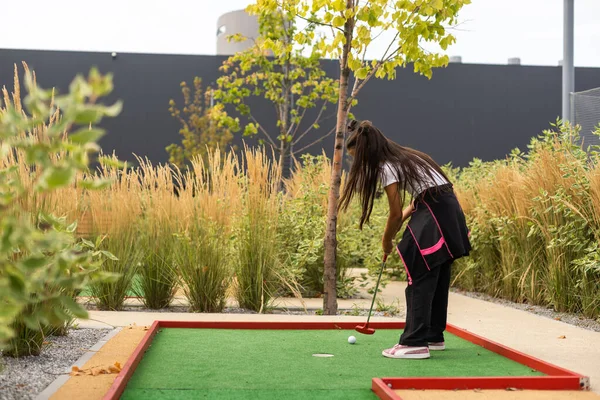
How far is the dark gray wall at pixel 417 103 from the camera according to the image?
19.2 metres

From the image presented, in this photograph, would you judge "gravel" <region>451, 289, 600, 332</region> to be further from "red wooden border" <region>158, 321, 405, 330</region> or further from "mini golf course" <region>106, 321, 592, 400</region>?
"red wooden border" <region>158, 321, 405, 330</region>

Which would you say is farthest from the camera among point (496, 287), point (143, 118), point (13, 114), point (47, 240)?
point (143, 118)

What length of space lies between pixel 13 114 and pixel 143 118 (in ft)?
60.0

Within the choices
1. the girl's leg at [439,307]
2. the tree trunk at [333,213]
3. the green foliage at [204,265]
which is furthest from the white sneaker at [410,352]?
the green foliage at [204,265]

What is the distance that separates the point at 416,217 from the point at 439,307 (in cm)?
63

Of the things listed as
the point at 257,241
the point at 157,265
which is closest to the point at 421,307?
the point at 257,241

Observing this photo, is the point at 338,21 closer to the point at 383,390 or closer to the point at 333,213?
the point at 333,213

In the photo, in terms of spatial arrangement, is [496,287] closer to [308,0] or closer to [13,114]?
[308,0]

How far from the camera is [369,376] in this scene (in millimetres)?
3699

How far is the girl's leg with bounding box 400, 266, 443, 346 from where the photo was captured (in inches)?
163

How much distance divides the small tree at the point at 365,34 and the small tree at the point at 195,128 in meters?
11.5

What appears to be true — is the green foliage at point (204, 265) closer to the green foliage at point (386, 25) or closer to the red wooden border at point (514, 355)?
the green foliage at point (386, 25)

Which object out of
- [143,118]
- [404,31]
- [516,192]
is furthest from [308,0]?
[143,118]

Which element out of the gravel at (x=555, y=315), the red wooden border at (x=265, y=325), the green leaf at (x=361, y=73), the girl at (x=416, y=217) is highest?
the green leaf at (x=361, y=73)
